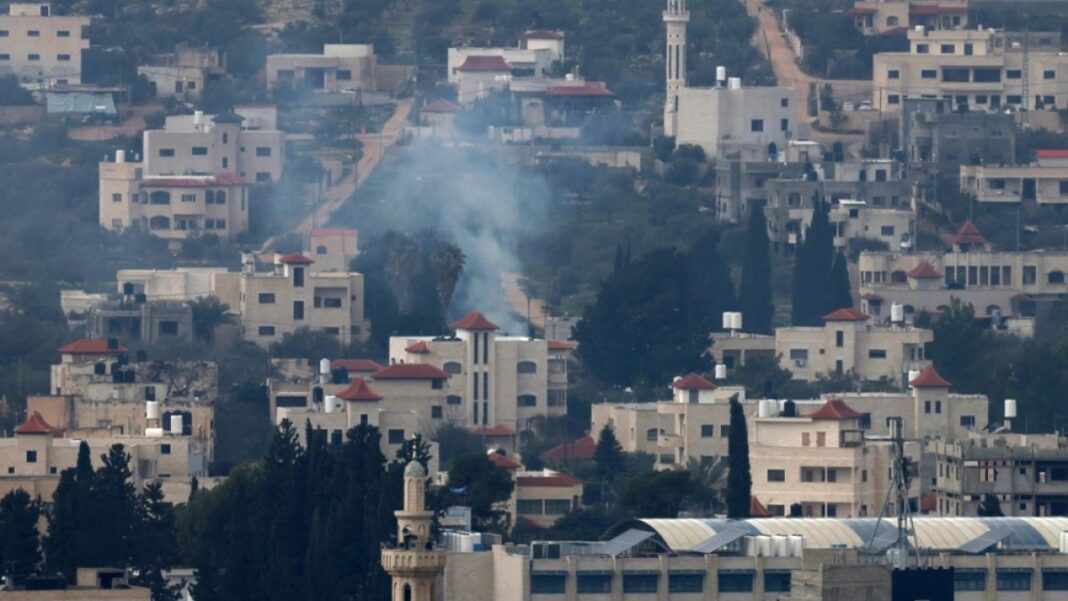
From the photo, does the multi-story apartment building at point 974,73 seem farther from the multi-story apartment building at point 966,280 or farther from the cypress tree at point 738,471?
the cypress tree at point 738,471

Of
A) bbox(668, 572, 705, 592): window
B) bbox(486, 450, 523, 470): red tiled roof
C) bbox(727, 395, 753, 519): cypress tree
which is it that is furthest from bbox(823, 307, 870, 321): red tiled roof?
bbox(668, 572, 705, 592): window

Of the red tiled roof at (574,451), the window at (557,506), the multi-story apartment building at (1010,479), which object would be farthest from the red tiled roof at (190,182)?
the multi-story apartment building at (1010,479)

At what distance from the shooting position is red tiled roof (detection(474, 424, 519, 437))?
142m

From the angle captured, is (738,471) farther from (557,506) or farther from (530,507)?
(557,506)

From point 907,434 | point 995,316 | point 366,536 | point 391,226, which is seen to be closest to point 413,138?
point 391,226

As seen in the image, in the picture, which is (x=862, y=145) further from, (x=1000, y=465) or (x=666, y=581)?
(x=666, y=581)

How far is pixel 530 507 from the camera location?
12800cm

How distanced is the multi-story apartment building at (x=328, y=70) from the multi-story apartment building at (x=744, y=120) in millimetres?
15204

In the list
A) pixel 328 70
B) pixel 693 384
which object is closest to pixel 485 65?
pixel 328 70

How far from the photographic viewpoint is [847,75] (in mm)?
189375

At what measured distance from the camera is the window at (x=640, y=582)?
108 m

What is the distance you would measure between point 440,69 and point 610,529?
8074cm

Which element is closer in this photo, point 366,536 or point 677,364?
point 366,536

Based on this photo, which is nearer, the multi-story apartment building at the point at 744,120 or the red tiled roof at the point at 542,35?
the multi-story apartment building at the point at 744,120
